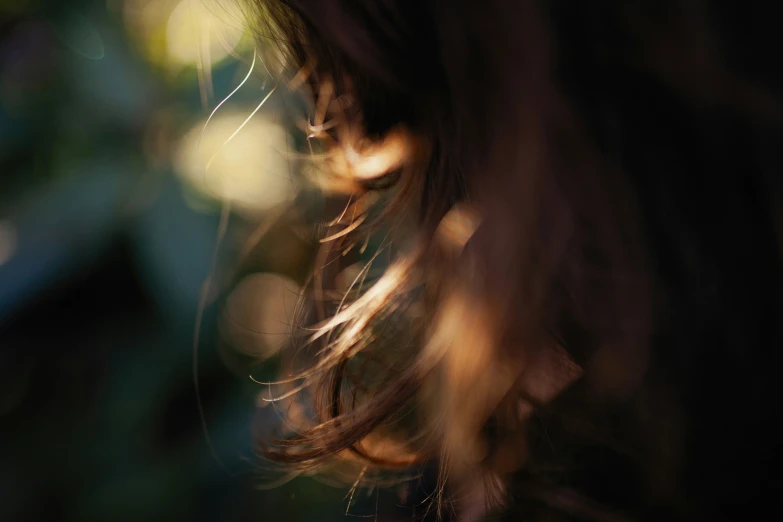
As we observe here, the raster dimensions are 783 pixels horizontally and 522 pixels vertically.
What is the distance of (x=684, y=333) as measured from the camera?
39 cm

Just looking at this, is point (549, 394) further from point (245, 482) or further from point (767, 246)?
point (245, 482)

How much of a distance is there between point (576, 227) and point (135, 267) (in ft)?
2.50

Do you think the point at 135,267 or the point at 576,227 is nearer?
the point at 576,227

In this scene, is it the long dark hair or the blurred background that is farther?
the blurred background

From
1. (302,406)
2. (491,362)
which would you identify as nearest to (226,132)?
(302,406)

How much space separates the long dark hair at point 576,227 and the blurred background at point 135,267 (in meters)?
0.39

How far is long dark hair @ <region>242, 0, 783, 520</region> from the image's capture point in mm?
345

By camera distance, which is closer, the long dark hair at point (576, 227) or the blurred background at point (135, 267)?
the long dark hair at point (576, 227)

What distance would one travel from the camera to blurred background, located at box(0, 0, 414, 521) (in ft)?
2.99

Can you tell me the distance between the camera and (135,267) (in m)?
0.96

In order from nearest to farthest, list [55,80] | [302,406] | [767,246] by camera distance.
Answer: [767,246], [302,406], [55,80]

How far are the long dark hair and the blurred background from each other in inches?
15.3

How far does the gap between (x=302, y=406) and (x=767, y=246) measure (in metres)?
0.62

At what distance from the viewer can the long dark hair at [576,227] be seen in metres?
0.34
